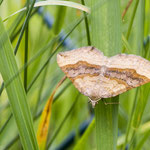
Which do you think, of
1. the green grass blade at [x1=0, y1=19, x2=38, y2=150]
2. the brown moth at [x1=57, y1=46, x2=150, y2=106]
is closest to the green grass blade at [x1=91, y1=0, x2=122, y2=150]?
the brown moth at [x1=57, y1=46, x2=150, y2=106]

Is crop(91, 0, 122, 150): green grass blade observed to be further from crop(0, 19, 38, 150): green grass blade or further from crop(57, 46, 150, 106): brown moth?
crop(0, 19, 38, 150): green grass blade

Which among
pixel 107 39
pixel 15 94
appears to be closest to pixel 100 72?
pixel 107 39

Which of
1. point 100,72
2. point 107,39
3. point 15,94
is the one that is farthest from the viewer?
point 100,72

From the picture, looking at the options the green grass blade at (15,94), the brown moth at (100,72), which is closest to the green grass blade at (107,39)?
the brown moth at (100,72)

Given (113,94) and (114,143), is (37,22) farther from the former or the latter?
(114,143)

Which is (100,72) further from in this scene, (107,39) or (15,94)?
(15,94)

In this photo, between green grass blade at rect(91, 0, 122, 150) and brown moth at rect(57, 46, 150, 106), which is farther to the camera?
brown moth at rect(57, 46, 150, 106)
